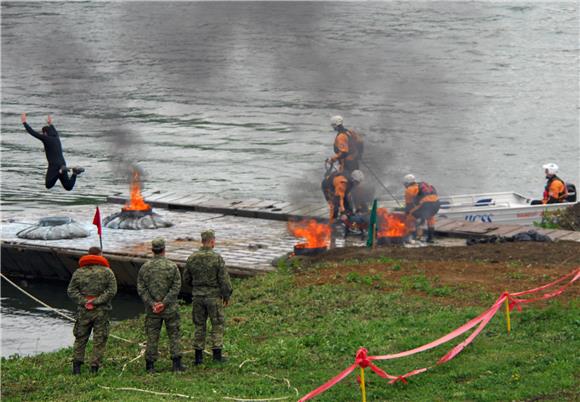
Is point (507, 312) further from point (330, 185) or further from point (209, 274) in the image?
point (330, 185)

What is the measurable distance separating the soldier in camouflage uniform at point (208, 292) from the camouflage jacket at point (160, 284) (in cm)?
38

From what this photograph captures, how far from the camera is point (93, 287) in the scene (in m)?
17.0

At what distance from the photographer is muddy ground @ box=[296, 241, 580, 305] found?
21.1m

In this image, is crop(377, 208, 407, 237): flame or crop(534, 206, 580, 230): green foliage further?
crop(534, 206, 580, 230): green foliage

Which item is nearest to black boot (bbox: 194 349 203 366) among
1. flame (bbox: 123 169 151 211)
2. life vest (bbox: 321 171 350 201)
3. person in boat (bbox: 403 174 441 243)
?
person in boat (bbox: 403 174 441 243)

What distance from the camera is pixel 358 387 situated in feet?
49.9

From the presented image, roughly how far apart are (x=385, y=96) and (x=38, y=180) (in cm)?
1808

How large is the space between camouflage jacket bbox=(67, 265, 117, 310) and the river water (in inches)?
837

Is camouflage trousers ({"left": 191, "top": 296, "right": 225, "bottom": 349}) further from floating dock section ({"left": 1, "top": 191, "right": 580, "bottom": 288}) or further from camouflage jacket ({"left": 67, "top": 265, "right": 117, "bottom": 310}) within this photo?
floating dock section ({"left": 1, "top": 191, "right": 580, "bottom": 288})

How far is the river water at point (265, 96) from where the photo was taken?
43.9m

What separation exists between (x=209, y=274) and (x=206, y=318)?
2.03 feet

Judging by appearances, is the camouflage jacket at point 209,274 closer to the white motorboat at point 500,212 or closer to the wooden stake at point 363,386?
the wooden stake at point 363,386

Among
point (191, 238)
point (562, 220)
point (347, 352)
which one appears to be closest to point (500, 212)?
point (562, 220)

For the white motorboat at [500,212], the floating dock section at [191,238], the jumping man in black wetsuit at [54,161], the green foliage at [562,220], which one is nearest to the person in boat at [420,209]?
the floating dock section at [191,238]
